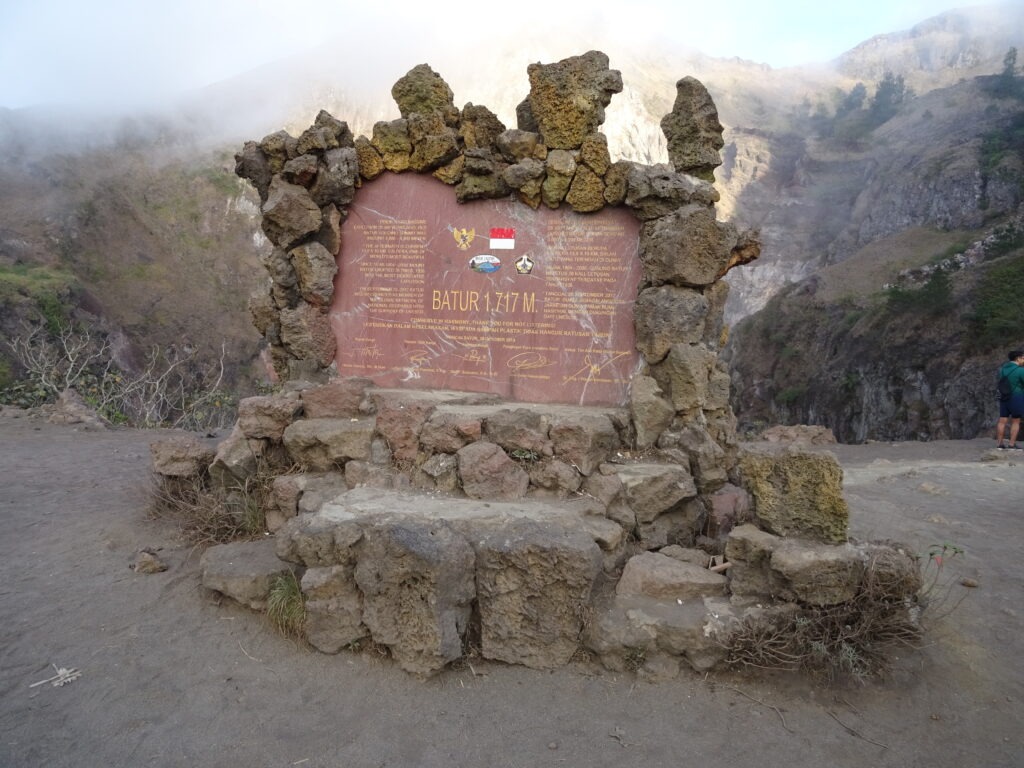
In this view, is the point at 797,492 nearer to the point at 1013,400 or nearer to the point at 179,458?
the point at 179,458

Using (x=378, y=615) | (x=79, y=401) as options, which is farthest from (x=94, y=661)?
(x=79, y=401)

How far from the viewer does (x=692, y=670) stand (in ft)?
9.67

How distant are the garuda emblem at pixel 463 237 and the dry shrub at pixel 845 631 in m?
3.16

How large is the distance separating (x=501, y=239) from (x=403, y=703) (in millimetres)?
3151

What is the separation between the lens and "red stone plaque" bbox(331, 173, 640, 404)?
4500 millimetres

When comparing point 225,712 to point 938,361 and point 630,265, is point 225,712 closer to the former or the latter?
point 630,265

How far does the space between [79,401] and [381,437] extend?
8.20m

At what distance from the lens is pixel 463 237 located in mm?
4730
